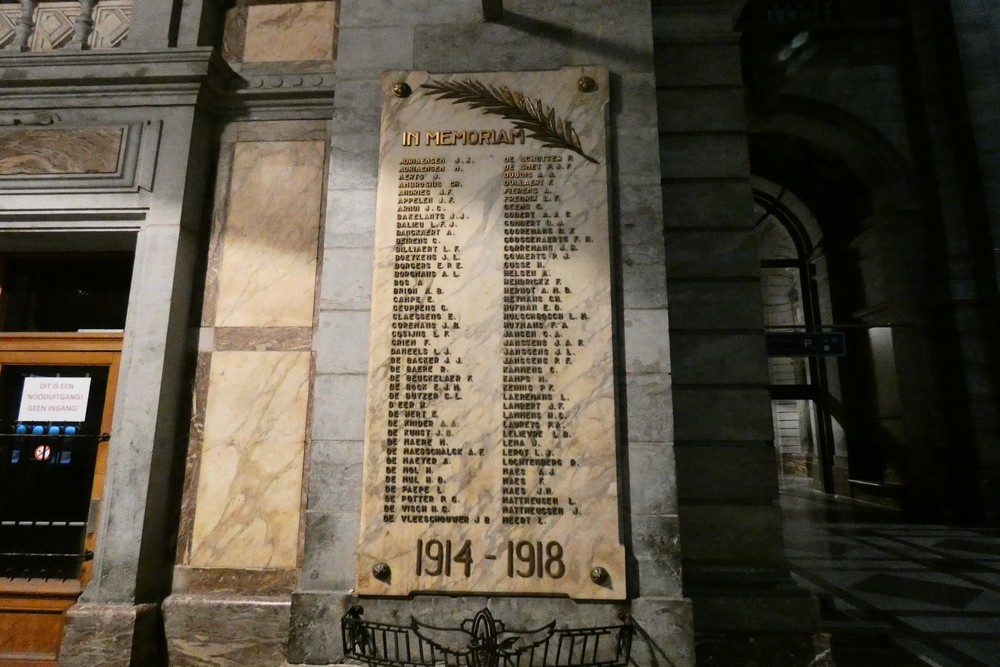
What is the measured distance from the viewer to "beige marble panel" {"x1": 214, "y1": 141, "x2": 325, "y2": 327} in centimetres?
452

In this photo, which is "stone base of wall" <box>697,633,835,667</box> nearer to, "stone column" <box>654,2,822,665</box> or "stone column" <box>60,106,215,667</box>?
"stone column" <box>654,2,822,665</box>

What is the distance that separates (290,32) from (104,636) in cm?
517

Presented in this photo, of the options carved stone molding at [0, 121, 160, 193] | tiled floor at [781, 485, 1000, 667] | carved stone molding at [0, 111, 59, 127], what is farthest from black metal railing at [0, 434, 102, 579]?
tiled floor at [781, 485, 1000, 667]

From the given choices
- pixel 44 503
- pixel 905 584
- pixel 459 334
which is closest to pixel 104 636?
pixel 44 503

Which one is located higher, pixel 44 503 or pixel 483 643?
pixel 44 503

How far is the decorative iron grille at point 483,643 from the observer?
3193mm

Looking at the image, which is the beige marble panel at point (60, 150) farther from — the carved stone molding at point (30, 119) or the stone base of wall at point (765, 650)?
the stone base of wall at point (765, 650)

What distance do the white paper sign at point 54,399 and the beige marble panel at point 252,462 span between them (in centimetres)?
118

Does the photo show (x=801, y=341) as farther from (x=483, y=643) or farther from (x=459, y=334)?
(x=483, y=643)

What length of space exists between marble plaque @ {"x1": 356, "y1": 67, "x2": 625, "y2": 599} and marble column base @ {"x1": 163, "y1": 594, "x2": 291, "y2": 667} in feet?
3.33

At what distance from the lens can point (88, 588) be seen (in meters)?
4.00

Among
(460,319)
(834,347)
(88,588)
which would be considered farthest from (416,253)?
(834,347)

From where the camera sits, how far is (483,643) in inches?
124

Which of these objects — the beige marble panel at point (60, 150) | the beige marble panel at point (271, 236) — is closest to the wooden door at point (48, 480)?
the beige marble panel at point (271, 236)
